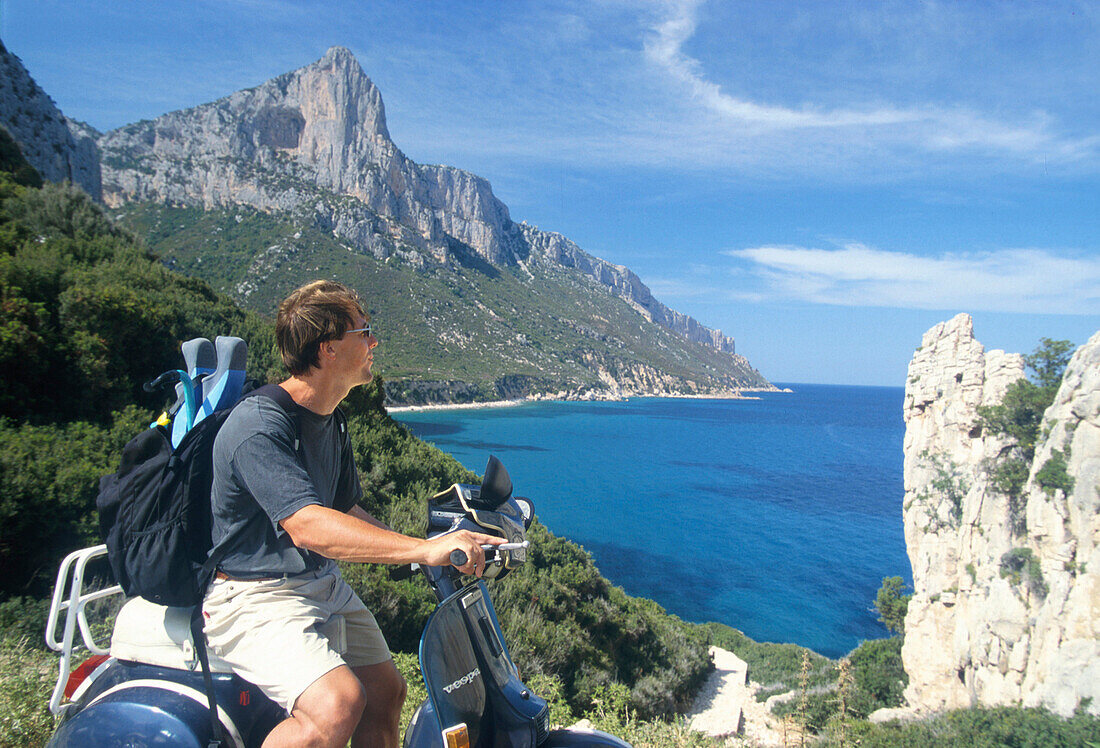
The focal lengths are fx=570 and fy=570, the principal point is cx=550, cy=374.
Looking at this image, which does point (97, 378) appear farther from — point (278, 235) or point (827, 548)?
point (278, 235)

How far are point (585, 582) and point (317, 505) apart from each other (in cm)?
765

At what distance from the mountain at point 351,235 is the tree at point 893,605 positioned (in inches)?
2096

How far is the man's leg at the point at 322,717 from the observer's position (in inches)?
57.2

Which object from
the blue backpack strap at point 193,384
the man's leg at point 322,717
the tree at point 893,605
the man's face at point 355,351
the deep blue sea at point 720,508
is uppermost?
the man's face at point 355,351

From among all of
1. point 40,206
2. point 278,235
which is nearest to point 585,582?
point 40,206

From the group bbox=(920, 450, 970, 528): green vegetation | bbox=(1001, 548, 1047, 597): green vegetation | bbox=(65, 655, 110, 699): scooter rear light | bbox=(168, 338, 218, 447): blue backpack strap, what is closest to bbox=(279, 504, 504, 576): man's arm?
bbox=(168, 338, 218, 447): blue backpack strap

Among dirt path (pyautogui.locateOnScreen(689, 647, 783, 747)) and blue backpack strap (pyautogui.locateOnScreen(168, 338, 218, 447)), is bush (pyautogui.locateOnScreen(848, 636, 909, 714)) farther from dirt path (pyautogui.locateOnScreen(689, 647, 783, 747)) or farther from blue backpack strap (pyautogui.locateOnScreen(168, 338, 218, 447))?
blue backpack strap (pyautogui.locateOnScreen(168, 338, 218, 447))

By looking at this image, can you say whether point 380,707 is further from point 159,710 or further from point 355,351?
point 355,351

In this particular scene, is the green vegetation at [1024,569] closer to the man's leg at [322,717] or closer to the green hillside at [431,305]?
the man's leg at [322,717]

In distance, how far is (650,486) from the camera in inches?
1866

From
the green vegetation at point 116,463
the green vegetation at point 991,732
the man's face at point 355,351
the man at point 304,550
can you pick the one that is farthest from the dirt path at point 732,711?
the man's face at point 355,351

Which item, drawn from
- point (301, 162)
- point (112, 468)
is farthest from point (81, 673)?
point (301, 162)

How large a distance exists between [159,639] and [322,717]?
0.59m

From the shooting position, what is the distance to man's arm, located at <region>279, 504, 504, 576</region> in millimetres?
1454
